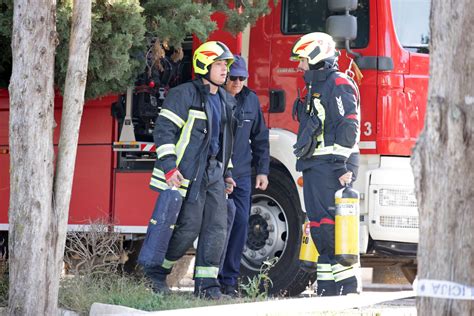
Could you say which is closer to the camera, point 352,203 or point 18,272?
point 18,272

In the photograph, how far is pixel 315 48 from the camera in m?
7.93

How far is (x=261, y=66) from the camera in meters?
9.08

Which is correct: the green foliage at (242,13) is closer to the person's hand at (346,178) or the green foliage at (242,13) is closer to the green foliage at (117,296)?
the person's hand at (346,178)

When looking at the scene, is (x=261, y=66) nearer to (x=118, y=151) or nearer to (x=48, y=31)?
(x=118, y=151)

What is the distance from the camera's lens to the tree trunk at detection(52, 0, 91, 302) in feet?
22.1

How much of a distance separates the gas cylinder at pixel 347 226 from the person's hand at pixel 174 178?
3.76 ft

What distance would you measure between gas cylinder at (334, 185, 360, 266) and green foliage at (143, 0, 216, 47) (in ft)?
5.52

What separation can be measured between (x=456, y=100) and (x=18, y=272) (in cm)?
376

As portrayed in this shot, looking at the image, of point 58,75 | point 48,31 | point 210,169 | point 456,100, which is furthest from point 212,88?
point 456,100

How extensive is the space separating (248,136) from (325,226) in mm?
1249

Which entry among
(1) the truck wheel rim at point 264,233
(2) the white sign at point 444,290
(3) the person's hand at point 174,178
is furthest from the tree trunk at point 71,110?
(2) the white sign at point 444,290

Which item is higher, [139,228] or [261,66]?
[261,66]

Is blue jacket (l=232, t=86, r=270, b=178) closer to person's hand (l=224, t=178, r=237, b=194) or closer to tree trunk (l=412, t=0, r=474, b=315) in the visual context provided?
person's hand (l=224, t=178, r=237, b=194)

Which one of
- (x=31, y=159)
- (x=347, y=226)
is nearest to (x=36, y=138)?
(x=31, y=159)
